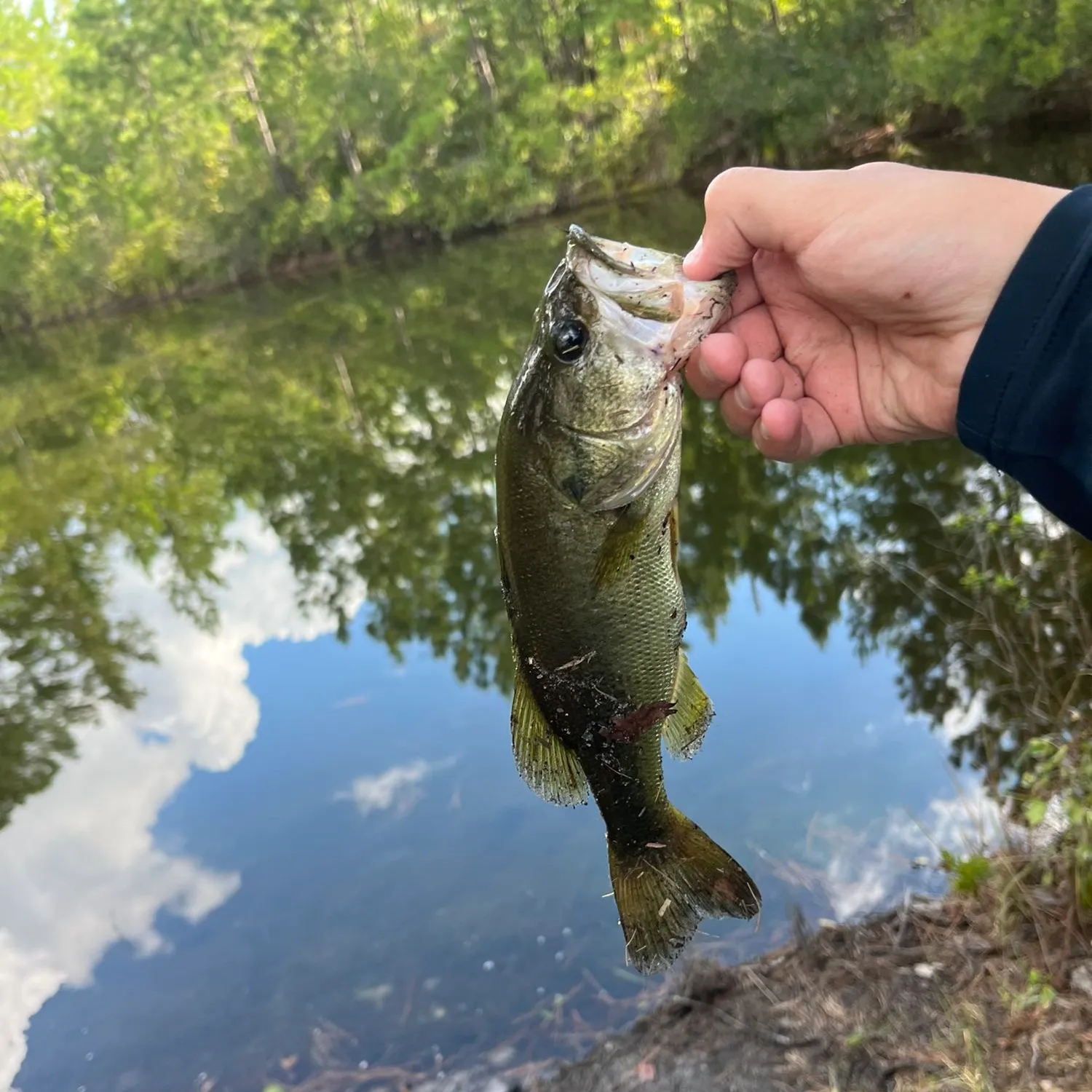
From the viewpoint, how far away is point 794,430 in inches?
86.7

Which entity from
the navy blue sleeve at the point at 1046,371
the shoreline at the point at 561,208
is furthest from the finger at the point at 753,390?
the shoreline at the point at 561,208

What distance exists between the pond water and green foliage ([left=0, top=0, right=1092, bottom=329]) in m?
14.9

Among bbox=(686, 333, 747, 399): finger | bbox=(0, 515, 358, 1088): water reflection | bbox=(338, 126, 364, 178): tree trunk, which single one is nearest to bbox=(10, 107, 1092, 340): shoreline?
bbox=(338, 126, 364, 178): tree trunk

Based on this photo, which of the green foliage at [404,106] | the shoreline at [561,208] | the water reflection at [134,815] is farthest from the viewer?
the green foliage at [404,106]

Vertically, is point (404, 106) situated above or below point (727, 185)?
below

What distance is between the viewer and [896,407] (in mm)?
2182

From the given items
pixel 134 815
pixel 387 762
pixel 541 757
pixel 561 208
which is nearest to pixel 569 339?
pixel 541 757

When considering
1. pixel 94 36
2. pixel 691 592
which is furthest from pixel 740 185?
pixel 94 36

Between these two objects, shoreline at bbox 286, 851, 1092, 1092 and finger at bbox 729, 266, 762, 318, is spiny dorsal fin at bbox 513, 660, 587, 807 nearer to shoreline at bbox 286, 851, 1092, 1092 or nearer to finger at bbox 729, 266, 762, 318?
finger at bbox 729, 266, 762, 318

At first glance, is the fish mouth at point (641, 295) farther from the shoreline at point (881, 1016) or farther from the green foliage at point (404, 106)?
the green foliage at point (404, 106)

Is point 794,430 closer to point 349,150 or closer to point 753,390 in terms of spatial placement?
point 753,390

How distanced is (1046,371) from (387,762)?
4507 mm

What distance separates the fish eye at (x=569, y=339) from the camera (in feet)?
5.69

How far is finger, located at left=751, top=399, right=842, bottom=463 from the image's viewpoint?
2.16 meters
